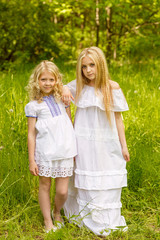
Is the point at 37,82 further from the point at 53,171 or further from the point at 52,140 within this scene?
the point at 53,171

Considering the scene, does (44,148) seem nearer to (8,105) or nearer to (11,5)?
(8,105)

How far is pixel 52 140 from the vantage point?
99.6 inches

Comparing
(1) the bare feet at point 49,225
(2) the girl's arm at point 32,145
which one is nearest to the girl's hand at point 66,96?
(2) the girl's arm at point 32,145

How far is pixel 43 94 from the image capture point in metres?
2.67

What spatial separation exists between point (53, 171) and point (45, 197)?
258mm

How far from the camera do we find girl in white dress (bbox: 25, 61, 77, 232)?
8.30 ft

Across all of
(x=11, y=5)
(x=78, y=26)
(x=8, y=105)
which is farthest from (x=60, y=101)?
(x=78, y=26)

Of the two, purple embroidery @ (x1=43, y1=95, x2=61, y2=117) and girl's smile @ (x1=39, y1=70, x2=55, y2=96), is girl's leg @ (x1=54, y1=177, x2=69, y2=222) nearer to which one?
purple embroidery @ (x1=43, y1=95, x2=61, y2=117)

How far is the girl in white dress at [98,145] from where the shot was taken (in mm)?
2664

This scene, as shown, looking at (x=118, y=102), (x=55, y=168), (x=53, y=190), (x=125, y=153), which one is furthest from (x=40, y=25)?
(x=55, y=168)

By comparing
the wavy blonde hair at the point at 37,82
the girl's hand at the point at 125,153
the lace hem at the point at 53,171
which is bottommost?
the lace hem at the point at 53,171

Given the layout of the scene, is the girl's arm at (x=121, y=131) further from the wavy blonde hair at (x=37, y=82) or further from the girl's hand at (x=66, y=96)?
Answer: the wavy blonde hair at (x=37, y=82)

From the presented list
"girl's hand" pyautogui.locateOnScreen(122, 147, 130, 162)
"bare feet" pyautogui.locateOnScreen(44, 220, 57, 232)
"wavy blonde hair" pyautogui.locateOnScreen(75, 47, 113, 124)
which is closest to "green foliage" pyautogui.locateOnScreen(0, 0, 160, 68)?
"wavy blonde hair" pyautogui.locateOnScreen(75, 47, 113, 124)

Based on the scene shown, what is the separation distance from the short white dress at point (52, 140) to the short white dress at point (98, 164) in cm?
12
